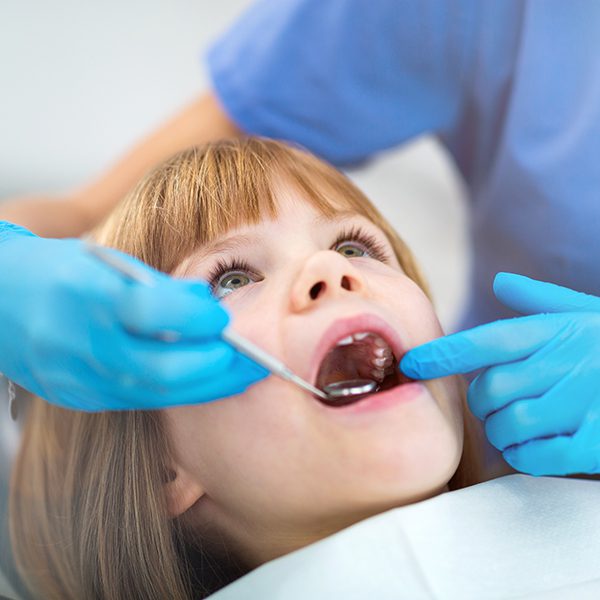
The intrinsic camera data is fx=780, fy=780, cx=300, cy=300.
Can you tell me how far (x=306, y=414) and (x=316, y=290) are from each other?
126 millimetres

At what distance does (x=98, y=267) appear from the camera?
70 cm

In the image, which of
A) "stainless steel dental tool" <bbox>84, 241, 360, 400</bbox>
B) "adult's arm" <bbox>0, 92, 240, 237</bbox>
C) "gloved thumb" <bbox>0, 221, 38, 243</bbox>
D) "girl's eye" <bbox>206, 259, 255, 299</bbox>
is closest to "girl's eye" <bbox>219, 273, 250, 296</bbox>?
"girl's eye" <bbox>206, 259, 255, 299</bbox>

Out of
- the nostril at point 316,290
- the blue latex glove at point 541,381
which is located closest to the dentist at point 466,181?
the blue latex glove at point 541,381

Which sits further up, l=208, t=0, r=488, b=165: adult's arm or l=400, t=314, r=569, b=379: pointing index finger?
l=208, t=0, r=488, b=165: adult's arm

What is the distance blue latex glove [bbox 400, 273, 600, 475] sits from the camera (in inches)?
31.2

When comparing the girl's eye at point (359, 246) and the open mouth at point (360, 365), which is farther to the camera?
the girl's eye at point (359, 246)

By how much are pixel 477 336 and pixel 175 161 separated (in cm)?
44

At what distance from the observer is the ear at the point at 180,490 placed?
870 millimetres

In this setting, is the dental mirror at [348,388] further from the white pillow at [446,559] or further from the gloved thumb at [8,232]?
the gloved thumb at [8,232]

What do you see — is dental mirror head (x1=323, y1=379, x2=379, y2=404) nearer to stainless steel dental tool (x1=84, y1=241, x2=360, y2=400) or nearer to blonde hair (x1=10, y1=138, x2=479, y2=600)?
stainless steel dental tool (x1=84, y1=241, x2=360, y2=400)

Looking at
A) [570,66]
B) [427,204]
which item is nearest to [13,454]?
[570,66]

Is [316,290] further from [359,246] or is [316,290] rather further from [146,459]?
[146,459]

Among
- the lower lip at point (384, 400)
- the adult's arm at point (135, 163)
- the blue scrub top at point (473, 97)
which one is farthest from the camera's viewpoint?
the adult's arm at point (135, 163)

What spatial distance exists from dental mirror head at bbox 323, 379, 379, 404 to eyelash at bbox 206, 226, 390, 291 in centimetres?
16
